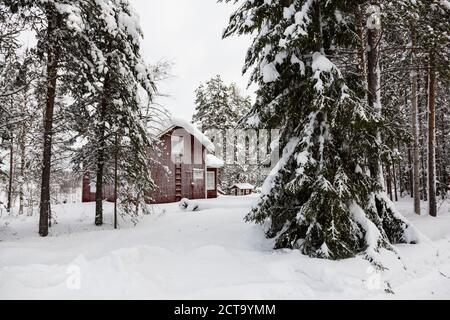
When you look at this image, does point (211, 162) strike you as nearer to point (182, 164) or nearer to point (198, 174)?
point (198, 174)

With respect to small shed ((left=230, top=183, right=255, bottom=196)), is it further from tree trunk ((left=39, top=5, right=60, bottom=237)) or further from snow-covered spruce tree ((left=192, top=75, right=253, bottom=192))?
tree trunk ((left=39, top=5, right=60, bottom=237))

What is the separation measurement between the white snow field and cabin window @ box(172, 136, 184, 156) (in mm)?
15754

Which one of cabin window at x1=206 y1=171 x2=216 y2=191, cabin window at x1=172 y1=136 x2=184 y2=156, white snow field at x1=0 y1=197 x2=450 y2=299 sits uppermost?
cabin window at x1=172 y1=136 x2=184 y2=156

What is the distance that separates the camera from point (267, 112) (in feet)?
26.2

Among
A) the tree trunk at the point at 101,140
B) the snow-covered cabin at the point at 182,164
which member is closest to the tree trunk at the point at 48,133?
the tree trunk at the point at 101,140

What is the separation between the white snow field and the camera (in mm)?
5484

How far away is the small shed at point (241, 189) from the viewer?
125 feet

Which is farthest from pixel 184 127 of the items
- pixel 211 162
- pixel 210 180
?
pixel 210 180

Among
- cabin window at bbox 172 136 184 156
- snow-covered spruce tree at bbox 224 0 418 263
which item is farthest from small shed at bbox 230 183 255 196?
snow-covered spruce tree at bbox 224 0 418 263

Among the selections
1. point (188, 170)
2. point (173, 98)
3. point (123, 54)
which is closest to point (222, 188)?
point (188, 170)

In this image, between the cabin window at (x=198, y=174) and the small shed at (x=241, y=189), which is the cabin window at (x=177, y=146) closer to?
the cabin window at (x=198, y=174)

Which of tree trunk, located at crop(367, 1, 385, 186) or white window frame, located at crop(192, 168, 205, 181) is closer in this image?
tree trunk, located at crop(367, 1, 385, 186)

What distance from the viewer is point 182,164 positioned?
1002 inches

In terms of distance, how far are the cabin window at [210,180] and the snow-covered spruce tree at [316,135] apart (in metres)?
19.0
